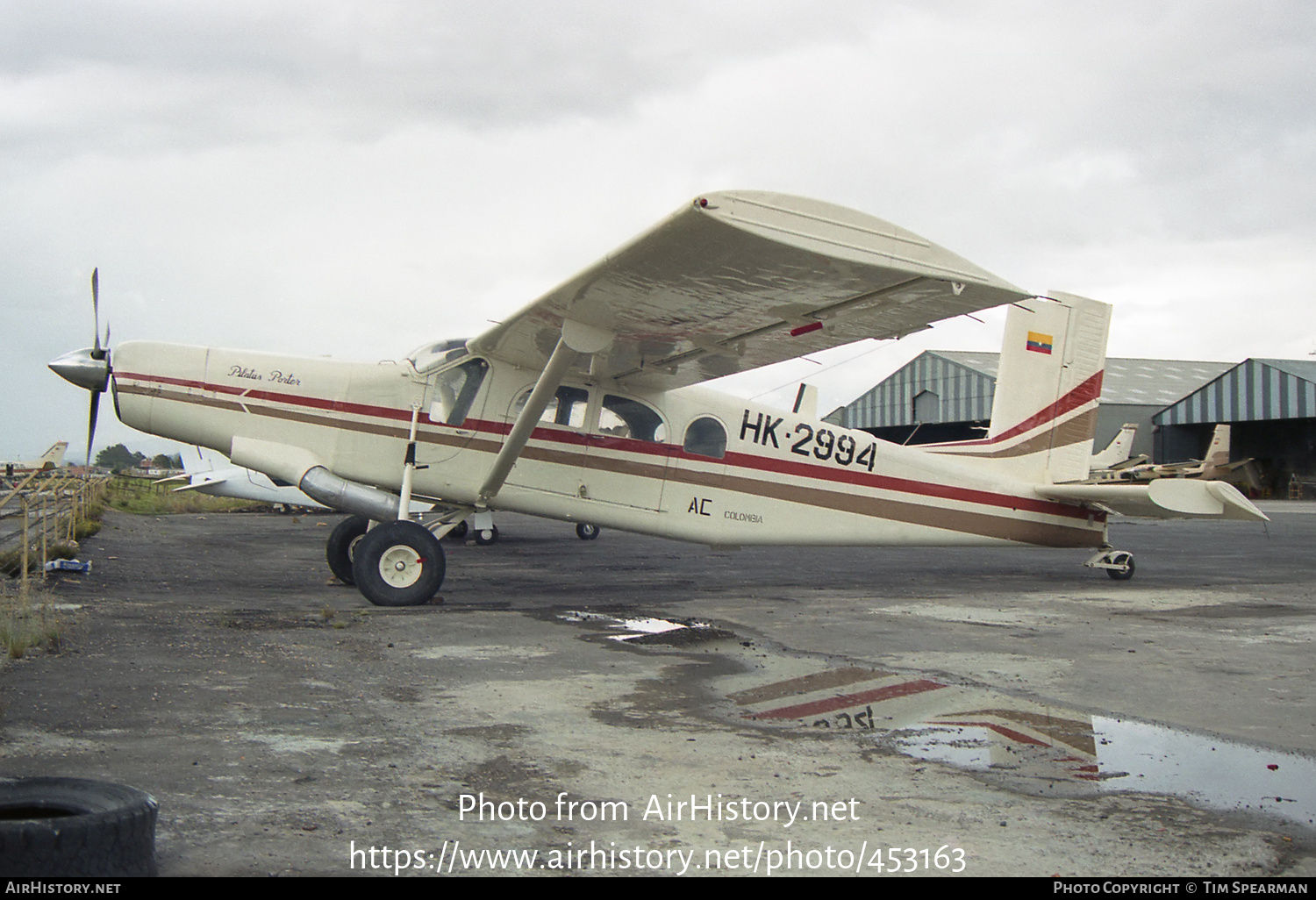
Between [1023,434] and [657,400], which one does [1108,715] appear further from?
[1023,434]

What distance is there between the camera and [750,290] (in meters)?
7.14

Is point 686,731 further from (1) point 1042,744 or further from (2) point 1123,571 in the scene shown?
(2) point 1123,571

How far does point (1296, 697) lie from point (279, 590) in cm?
915

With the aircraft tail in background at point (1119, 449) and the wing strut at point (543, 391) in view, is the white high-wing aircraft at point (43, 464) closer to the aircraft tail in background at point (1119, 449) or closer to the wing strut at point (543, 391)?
the wing strut at point (543, 391)

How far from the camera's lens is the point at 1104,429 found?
144 ft

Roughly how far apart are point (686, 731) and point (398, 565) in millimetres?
4827

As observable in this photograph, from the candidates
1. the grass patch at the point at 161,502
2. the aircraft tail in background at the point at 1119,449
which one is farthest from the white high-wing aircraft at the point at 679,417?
the grass patch at the point at 161,502

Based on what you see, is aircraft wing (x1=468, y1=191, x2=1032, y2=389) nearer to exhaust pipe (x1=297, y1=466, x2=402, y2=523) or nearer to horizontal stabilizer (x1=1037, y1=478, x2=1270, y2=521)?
exhaust pipe (x1=297, y1=466, x2=402, y2=523)

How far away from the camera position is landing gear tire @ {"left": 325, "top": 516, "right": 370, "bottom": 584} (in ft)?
35.7

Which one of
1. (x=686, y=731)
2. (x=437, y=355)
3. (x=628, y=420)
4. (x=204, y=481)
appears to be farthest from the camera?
(x=204, y=481)

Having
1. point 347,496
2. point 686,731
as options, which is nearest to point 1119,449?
point 347,496

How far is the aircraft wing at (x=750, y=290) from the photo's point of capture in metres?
5.90

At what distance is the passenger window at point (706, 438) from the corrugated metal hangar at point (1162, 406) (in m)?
31.5
